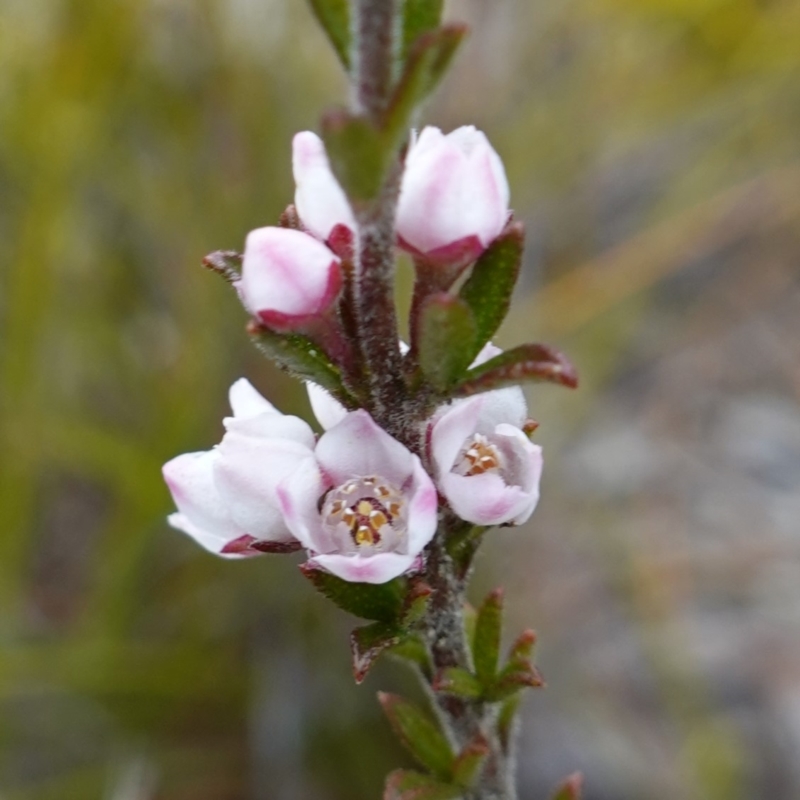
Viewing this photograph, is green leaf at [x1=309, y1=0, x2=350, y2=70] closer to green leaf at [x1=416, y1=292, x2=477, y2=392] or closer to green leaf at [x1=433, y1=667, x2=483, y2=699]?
green leaf at [x1=416, y1=292, x2=477, y2=392]

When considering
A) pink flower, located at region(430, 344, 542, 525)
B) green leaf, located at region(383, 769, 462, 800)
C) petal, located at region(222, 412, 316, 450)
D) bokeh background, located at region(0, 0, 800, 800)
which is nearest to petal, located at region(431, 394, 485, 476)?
pink flower, located at region(430, 344, 542, 525)

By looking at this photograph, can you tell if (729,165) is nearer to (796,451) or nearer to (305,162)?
(796,451)

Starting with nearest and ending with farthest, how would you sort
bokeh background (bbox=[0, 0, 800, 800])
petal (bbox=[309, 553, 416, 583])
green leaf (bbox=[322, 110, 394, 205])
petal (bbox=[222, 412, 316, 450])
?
green leaf (bbox=[322, 110, 394, 205]), petal (bbox=[309, 553, 416, 583]), petal (bbox=[222, 412, 316, 450]), bokeh background (bbox=[0, 0, 800, 800])

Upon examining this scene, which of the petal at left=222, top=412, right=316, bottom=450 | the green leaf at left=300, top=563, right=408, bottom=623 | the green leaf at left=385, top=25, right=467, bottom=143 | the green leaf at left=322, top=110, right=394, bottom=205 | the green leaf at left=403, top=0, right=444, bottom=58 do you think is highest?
the green leaf at left=403, top=0, right=444, bottom=58

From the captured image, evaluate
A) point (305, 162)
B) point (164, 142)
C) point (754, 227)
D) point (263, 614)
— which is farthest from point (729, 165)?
point (305, 162)

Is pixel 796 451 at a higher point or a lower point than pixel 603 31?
lower

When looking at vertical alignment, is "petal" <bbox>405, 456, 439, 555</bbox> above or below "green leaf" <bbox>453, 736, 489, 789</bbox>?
above

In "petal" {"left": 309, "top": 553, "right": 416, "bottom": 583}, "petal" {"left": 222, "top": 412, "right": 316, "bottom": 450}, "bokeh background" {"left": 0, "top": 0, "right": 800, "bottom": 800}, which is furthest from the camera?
"bokeh background" {"left": 0, "top": 0, "right": 800, "bottom": 800}
